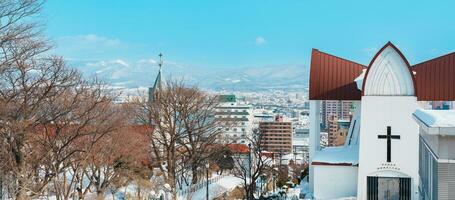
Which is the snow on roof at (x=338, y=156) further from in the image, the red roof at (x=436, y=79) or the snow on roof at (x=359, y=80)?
the red roof at (x=436, y=79)

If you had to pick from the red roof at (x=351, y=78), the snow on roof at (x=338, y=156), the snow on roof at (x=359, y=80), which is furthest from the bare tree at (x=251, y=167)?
the snow on roof at (x=359, y=80)

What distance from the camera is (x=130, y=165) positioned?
2548cm

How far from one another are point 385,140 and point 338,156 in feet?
7.50

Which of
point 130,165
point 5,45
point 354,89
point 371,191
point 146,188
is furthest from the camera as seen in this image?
point 130,165

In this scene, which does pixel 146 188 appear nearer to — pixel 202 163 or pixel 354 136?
pixel 202 163

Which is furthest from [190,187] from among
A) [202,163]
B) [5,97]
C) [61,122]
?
[5,97]

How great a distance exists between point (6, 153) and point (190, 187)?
46.5 ft

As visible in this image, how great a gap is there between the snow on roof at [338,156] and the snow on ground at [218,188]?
7332 millimetres

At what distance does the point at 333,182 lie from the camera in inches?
682

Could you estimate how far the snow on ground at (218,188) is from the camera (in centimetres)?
2483

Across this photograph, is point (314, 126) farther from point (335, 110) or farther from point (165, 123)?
point (335, 110)

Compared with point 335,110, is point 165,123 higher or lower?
higher

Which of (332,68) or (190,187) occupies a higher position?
(332,68)

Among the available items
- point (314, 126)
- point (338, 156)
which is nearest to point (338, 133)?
point (314, 126)
